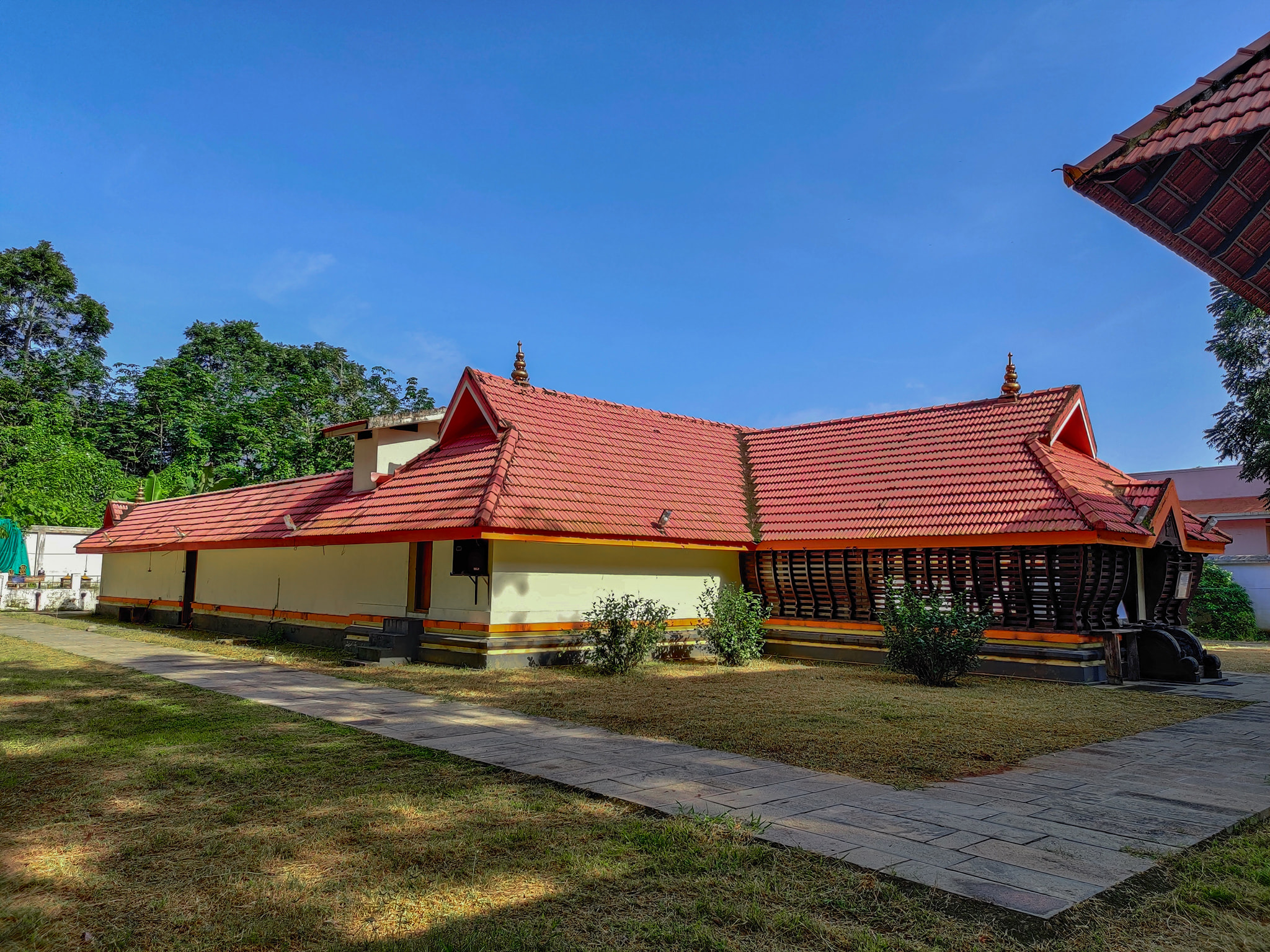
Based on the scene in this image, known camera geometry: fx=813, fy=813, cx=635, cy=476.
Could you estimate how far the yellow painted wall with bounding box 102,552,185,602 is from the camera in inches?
934

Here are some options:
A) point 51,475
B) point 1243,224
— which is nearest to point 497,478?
point 1243,224

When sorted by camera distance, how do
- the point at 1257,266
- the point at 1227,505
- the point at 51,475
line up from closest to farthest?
the point at 1257,266 < the point at 1227,505 < the point at 51,475

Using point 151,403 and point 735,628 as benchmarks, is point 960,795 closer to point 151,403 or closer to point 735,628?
point 735,628

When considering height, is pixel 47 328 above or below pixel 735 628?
above

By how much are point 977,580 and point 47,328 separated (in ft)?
169

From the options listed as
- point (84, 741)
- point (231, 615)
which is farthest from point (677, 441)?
point (84, 741)

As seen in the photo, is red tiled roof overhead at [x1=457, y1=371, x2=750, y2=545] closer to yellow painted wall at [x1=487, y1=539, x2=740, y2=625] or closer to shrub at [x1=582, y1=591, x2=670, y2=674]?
yellow painted wall at [x1=487, y1=539, x2=740, y2=625]

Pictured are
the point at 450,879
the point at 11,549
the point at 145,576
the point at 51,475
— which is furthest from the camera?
the point at 51,475

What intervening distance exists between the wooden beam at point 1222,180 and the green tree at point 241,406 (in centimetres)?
4184

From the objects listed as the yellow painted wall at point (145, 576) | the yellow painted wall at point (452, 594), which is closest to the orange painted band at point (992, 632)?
the yellow painted wall at point (452, 594)

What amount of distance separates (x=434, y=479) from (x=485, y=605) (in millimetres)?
3014

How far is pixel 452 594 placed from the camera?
46.9ft

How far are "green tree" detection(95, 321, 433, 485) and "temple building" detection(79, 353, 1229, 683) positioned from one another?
1023 inches

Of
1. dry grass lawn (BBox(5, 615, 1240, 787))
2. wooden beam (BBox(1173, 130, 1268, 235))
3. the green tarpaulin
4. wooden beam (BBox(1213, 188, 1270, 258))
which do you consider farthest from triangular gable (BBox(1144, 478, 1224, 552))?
the green tarpaulin
